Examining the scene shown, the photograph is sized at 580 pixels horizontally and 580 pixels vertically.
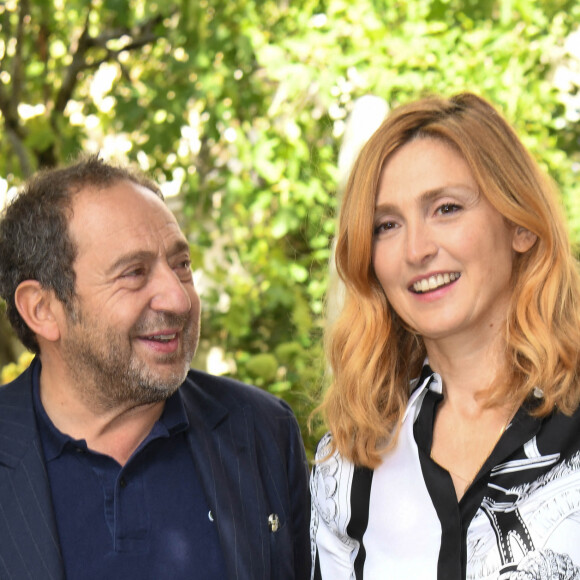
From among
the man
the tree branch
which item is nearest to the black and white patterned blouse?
the man

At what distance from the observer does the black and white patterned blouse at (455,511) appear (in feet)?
5.57

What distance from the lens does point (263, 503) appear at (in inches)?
92.1

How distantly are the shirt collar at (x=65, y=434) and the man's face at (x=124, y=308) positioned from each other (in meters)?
0.10

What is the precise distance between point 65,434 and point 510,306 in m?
1.15

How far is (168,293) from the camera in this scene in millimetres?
2316

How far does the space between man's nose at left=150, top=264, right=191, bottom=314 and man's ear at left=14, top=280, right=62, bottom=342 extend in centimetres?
26

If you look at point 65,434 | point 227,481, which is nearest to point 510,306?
point 227,481

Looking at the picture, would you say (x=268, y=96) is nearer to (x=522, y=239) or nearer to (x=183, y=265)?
(x=183, y=265)

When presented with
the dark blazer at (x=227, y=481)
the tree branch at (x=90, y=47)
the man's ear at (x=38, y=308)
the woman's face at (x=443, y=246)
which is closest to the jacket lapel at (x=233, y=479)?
the dark blazer at (x=227, y=481)

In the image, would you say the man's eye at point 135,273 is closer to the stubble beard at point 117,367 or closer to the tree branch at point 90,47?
the stubble beard at point 117,367

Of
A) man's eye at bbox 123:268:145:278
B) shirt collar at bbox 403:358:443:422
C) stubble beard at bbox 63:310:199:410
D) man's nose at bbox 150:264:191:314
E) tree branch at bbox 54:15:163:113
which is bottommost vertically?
shirt collar at bbox 403:358:443:422

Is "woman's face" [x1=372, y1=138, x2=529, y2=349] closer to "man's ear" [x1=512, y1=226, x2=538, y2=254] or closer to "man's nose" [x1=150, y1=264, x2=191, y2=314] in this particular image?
"man's ear" [x1=512, y1=226, x2=538, y2=254]

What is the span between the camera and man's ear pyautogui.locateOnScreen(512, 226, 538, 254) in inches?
76.0

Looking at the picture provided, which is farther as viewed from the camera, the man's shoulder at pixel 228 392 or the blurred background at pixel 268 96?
the blurred background at pixel 268 96
